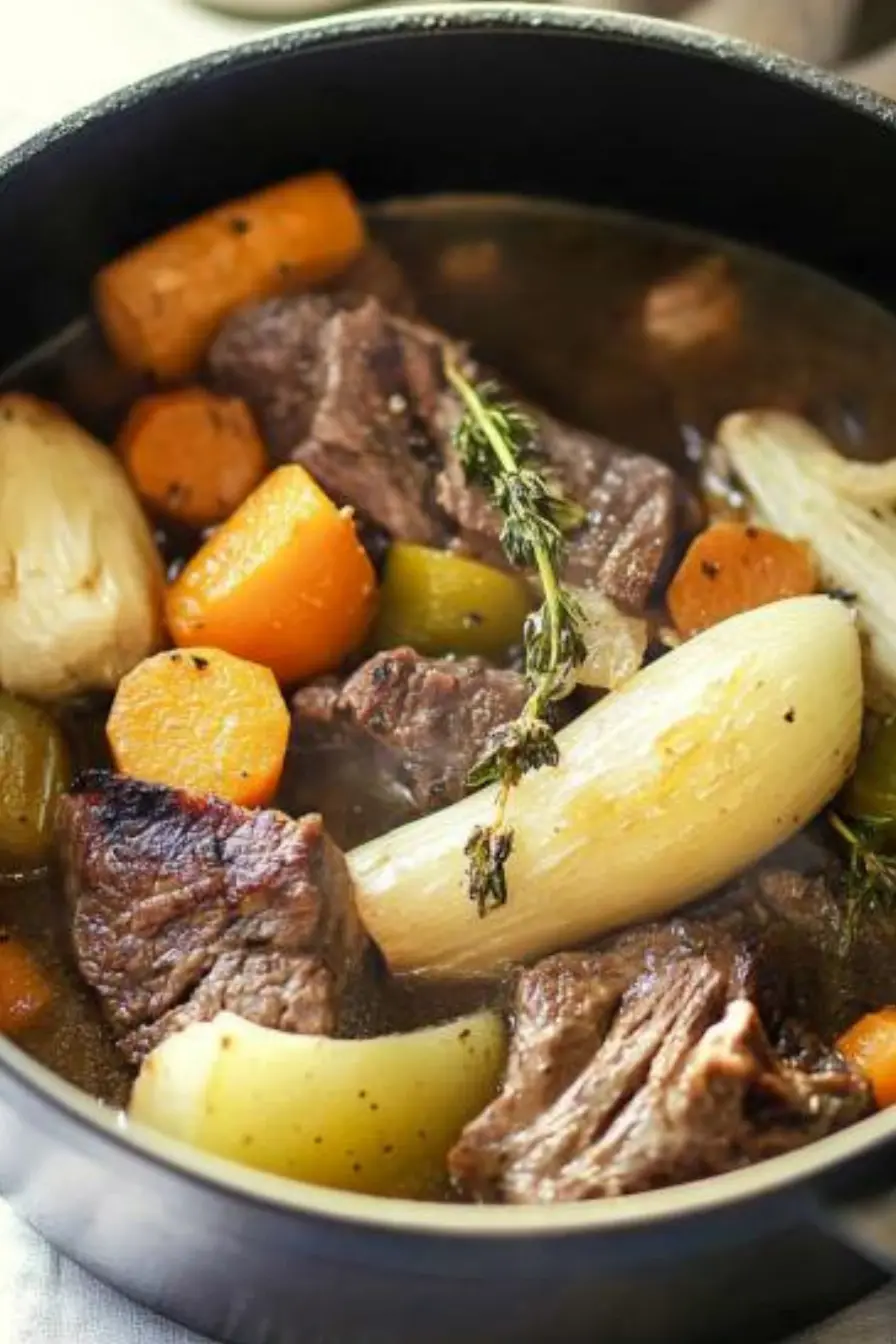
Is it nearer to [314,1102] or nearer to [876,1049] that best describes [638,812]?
[876,1049]

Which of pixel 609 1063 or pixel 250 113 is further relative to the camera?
pixel 250 113

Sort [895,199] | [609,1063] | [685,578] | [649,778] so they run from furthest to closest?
[895,199], [685,578], [649,778], [609,1063]

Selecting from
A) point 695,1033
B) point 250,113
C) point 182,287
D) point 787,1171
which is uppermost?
point 250,113

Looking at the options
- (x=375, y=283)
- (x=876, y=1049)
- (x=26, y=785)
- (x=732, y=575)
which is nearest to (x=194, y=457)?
(x=375, y=283)

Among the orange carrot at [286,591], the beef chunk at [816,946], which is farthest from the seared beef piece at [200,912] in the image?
the beef chunk at [816,946]

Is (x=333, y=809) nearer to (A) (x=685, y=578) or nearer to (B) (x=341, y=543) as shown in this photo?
(B) (x=341, y=543)

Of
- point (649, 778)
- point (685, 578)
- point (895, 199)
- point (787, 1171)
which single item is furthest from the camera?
point (895, 199)

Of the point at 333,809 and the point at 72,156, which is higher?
the point at 72,156

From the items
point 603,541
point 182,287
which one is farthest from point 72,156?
point 603,541
